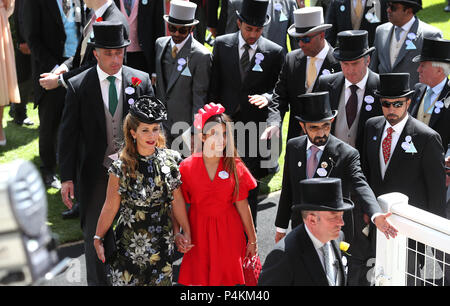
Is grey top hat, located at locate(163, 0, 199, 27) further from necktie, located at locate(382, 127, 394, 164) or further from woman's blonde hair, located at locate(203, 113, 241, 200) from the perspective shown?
necktie, located at locate(382, 127, 394, 164)

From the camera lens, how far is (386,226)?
4.37 metres

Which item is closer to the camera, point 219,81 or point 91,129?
point 91,129

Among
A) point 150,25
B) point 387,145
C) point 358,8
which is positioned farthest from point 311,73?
point 150,25

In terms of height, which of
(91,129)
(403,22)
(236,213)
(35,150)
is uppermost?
(403,22)

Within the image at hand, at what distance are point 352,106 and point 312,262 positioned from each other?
254 cm

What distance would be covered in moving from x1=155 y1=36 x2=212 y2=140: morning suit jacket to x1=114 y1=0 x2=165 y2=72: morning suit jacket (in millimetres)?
1362

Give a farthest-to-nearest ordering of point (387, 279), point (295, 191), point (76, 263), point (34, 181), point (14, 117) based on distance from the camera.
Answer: point (14, 117)
point (76, 263)
point (295, 191)
point (387, 279)
point (34, 181)

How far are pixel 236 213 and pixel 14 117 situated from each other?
18.9ft

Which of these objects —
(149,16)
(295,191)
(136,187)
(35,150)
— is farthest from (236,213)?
(35,150)

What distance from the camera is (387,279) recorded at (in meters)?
4.43

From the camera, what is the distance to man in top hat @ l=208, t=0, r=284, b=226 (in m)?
→ 6.82

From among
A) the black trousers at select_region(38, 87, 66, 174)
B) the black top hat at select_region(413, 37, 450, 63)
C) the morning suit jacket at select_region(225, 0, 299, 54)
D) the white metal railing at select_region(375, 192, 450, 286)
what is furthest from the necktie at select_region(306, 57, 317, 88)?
the black trousers at select_region(38, 87, 66, 174)
